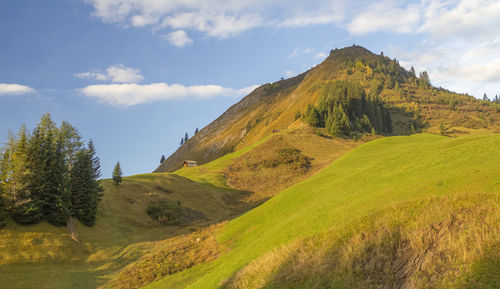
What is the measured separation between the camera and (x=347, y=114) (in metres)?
99.3

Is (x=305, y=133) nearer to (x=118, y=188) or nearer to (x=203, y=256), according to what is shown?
(x=118, y=188)

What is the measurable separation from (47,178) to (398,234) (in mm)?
38273

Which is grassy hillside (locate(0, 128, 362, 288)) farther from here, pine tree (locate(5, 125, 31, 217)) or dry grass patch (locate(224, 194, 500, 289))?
dry grass patch (locate(224, 194, 500, 289))

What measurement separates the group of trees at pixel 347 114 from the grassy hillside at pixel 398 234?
6859 centimetres

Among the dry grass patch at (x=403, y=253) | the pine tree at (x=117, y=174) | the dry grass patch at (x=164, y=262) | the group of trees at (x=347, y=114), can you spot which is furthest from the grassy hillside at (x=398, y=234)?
the group of trees at (x=347, y=114)

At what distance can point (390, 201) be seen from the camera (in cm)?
1384

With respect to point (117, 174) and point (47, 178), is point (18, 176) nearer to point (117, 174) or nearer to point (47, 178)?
point (47, 178)

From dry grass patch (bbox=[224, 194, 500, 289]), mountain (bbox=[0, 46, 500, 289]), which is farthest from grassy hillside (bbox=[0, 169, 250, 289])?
dry grass patch (bbox=[224, 194, 500, 289])

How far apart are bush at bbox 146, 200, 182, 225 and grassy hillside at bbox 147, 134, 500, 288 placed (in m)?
26.0

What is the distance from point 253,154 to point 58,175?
169ft

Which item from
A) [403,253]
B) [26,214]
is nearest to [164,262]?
[26,214]

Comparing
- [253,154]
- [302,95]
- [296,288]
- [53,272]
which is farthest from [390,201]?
[302,95]

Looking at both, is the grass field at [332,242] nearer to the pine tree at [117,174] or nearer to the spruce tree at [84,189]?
the spruce tree at [84,189]

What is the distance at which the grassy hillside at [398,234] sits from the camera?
807 centimetres
